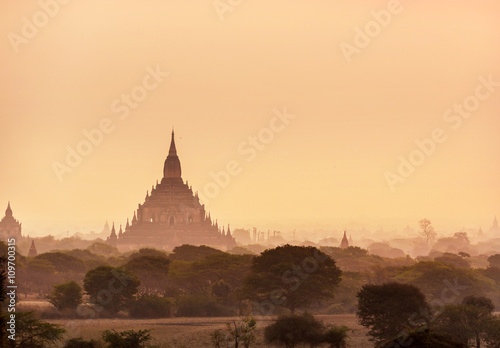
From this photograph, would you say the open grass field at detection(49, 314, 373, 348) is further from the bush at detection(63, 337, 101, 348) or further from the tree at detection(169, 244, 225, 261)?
the tree at detection(169, 244, 225, 261)

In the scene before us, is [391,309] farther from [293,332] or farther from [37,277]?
[37,277]

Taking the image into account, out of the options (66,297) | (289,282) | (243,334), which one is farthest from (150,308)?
(243,334)

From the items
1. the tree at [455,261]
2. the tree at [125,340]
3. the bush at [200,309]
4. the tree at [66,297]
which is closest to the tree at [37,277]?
the tree at [66,297]

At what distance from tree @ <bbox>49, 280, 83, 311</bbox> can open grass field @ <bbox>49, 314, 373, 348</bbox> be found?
4.28 metres

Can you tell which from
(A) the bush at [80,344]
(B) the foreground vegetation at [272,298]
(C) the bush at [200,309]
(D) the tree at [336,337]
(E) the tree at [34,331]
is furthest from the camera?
(C) the bush at [200,309]

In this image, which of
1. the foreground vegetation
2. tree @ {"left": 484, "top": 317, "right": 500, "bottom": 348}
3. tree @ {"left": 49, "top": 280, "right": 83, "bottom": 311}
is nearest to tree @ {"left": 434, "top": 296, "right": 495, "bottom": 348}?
the foreground vegetation

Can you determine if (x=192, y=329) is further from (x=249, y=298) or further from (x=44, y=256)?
(x=44, y=256)

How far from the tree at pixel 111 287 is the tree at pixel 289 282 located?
33.5 ft

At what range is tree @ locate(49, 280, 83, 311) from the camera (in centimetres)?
9212

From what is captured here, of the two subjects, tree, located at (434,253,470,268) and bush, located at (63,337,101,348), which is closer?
bush, located at (63,337,101,348)

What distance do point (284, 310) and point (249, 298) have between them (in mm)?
3050

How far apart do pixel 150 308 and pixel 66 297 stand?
688cm

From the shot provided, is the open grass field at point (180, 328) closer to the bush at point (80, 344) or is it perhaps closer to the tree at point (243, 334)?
the tree at point (243, 334)

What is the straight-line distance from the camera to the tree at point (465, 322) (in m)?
71.7
